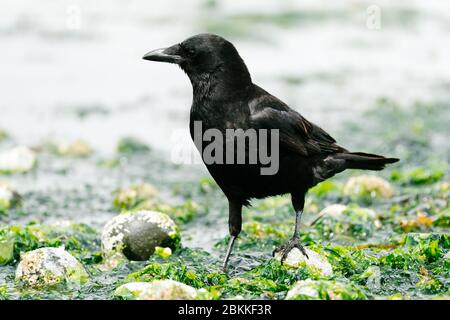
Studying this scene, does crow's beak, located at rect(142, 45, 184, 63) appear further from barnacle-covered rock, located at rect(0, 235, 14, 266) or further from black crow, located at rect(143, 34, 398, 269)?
barnacle-covered rock, located at rect(0, 235, 14, 266)

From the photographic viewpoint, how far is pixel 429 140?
11.6 metres

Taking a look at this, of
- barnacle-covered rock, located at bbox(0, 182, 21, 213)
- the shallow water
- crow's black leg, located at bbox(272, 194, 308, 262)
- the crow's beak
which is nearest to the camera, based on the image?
crow's black leg, located at bbox(272, 194, 308, 262)

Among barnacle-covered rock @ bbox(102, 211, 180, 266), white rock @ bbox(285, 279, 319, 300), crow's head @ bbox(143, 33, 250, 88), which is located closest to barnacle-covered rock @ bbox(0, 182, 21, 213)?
barnacle-covered rock @ bbox(102, 211, 180, 266)

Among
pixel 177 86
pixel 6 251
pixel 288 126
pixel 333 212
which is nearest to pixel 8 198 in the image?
pixel 6 251

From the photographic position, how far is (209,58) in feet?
19.1

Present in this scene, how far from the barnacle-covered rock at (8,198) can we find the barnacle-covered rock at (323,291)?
4131mm

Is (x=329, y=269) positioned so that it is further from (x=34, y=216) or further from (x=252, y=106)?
(x=34, y=216)

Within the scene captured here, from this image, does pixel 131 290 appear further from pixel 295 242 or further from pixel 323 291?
pixel 295 242

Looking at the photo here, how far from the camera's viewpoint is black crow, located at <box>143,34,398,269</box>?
5.57 metres

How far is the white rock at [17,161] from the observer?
9930mm

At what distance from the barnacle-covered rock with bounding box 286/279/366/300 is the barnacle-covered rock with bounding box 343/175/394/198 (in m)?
3.59

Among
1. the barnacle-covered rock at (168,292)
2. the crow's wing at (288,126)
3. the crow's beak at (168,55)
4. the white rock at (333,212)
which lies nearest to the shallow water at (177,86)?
the white rock at (333,212)
